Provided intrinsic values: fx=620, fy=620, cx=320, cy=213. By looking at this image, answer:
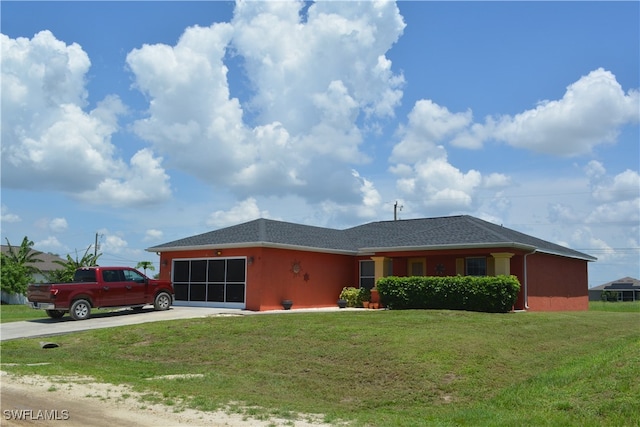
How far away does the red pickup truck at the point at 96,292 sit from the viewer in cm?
2128

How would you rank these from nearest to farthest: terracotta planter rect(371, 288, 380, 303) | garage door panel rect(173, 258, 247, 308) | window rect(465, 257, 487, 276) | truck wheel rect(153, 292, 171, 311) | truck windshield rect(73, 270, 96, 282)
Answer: truck windshield rect(73, 270, 96, 282), truck wheel rect(153, 292, 171, 311), window rect(465, 257, 487, 276), garage door panel rect(173, 258, 247, 308), terracotta planter rect(371, 288, 380, 303)

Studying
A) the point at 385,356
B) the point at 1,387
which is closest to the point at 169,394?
the point at 1,387

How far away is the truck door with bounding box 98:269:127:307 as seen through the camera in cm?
2225

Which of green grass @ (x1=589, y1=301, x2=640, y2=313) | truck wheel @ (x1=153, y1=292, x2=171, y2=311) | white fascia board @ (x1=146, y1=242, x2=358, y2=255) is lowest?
green grass @ (x1=589, y1=301, x2=640, y2=313)

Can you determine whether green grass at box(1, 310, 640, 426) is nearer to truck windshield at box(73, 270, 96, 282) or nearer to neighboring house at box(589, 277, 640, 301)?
truck windshield at box(73, 270, 96, 282)

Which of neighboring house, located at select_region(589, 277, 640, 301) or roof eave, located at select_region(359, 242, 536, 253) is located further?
neighboring house, located at select_region(589, 277, 640, 301)

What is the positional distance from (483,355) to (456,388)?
7.05 ft

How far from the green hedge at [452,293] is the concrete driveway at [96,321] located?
5815 mm

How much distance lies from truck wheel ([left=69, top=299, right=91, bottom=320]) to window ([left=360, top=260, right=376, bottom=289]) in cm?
1232

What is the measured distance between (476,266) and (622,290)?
55.2m

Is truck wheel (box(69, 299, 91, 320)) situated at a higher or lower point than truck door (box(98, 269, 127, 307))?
lower

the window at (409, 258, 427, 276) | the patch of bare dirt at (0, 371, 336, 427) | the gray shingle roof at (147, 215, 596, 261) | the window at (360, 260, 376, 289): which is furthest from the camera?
the window at (360, 260, 376, 289)

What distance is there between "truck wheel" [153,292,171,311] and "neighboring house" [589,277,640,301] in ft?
188

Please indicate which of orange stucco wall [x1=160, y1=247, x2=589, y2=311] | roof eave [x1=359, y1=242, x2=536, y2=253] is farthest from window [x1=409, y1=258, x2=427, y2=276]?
roof eave [x1=359, y1=242, x2=536, y2=253]
